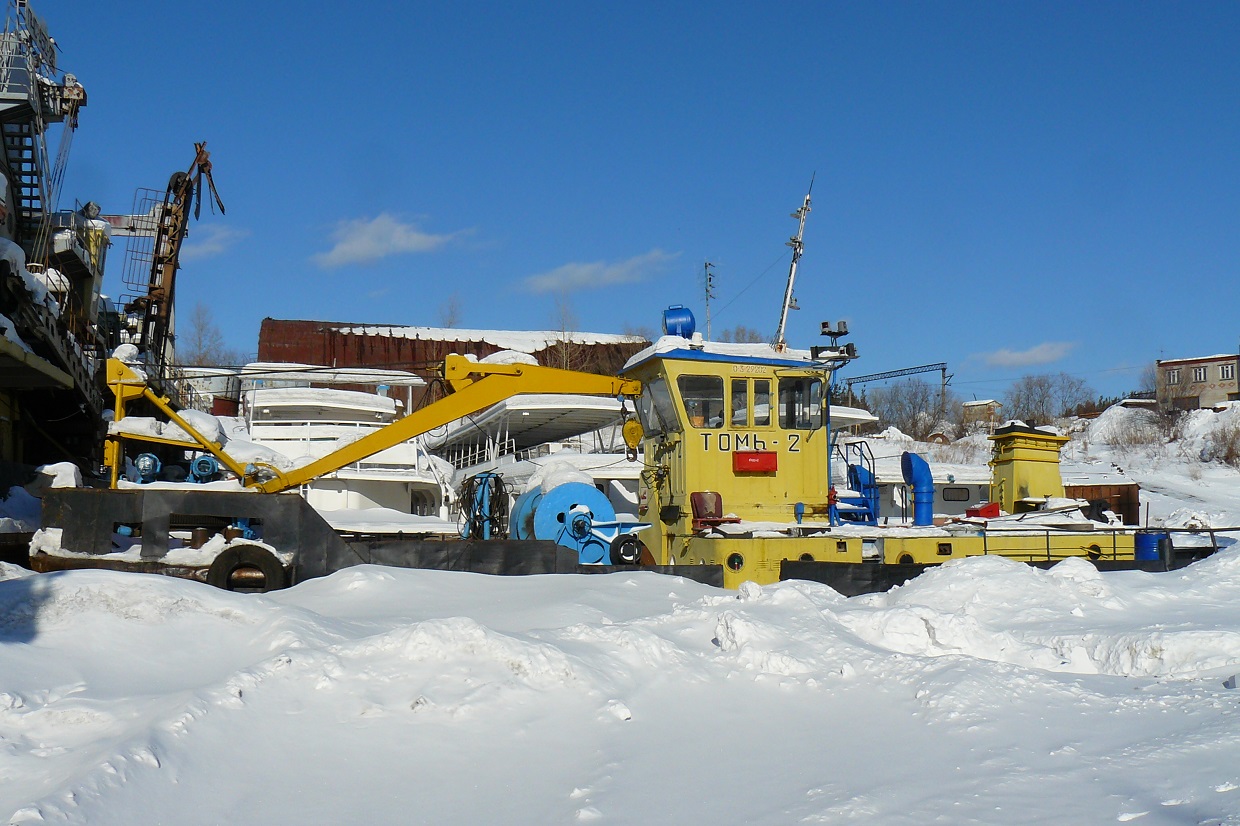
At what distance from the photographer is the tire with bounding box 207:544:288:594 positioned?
31.7 ft

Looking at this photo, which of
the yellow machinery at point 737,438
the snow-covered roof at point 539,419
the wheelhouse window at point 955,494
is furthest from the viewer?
the wheelhouse window at point 955,494

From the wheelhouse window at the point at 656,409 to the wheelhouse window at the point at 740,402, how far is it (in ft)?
2.48

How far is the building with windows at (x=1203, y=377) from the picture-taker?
223ft

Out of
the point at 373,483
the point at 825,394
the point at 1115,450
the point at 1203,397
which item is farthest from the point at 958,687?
the point at 1203,397

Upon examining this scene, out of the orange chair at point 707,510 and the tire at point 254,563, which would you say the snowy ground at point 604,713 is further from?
the orange chair at point 707,510

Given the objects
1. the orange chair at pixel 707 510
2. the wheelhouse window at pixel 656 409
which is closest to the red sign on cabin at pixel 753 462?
the orange chair at pixel 707 510

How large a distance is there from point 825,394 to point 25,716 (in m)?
9.97

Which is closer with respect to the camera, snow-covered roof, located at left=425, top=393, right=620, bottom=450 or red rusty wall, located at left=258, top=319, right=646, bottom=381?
snow-covered roof, located at left=425, top=393, right=620, bottom=450

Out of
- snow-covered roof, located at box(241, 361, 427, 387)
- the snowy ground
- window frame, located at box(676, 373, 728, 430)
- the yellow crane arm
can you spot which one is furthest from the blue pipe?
snow-covered roof, located at box(241, 361, 427, 387)

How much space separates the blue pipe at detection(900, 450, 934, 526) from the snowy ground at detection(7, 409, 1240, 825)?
5.51 meters

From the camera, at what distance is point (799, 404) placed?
41.2ft

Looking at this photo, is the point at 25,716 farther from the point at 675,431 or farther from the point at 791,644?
the point at 675,431

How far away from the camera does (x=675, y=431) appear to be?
40.7ft

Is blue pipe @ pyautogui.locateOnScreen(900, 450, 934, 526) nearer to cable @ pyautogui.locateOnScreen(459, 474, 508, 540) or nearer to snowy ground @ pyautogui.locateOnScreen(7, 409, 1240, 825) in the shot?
snowy ground @ pyautogui.locateOnScreen(7, 409, 1240, 825)
